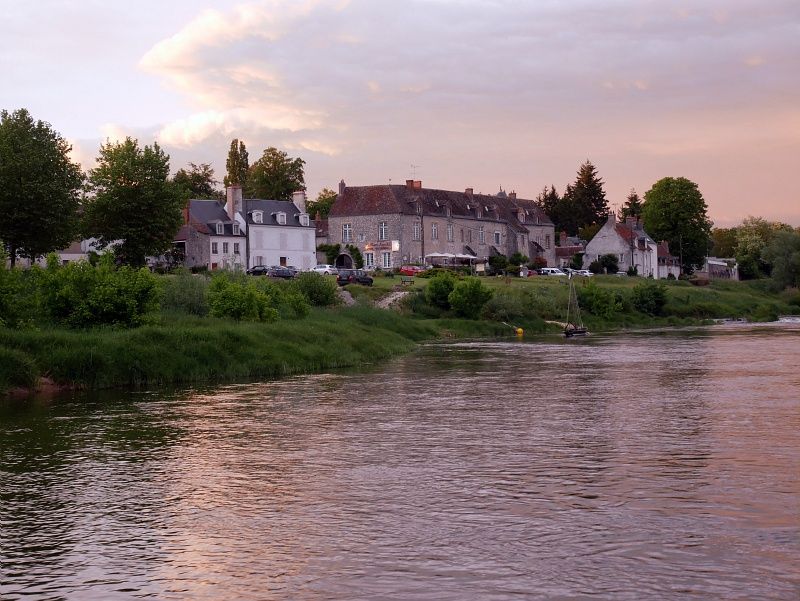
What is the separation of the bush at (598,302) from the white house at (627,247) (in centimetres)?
4254

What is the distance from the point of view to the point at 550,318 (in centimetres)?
9344

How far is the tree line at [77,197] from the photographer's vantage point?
240 feet

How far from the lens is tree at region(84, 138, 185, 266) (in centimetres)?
8531

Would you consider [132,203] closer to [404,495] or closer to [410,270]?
[410,270]

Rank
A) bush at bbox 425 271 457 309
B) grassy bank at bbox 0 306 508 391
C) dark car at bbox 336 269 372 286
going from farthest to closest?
dark car at bbox 336 269 372 286 < bush at bbox 425 271 457 309 < grassy bank at bbox 0 306 508 391

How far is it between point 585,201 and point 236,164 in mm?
71570

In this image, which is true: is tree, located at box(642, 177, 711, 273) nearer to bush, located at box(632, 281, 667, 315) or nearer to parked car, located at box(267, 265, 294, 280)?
bush, located at box(632, 281, 667, 315)

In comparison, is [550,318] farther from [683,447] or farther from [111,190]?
[683,447]

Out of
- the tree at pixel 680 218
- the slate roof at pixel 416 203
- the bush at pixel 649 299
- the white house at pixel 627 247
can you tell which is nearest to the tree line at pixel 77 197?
the slate roof at pixel 416 203

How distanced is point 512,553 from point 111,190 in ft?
247

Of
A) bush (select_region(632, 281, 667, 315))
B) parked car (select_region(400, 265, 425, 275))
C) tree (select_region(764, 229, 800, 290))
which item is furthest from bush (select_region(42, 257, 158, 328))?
tree (select_region(764, 229, 800, 290))

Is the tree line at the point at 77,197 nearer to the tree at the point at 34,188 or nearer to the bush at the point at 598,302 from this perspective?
the tree at the point at 34,188

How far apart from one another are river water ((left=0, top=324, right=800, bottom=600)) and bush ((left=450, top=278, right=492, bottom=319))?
4717cm

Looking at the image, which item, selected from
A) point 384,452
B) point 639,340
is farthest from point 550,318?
point 384,452
